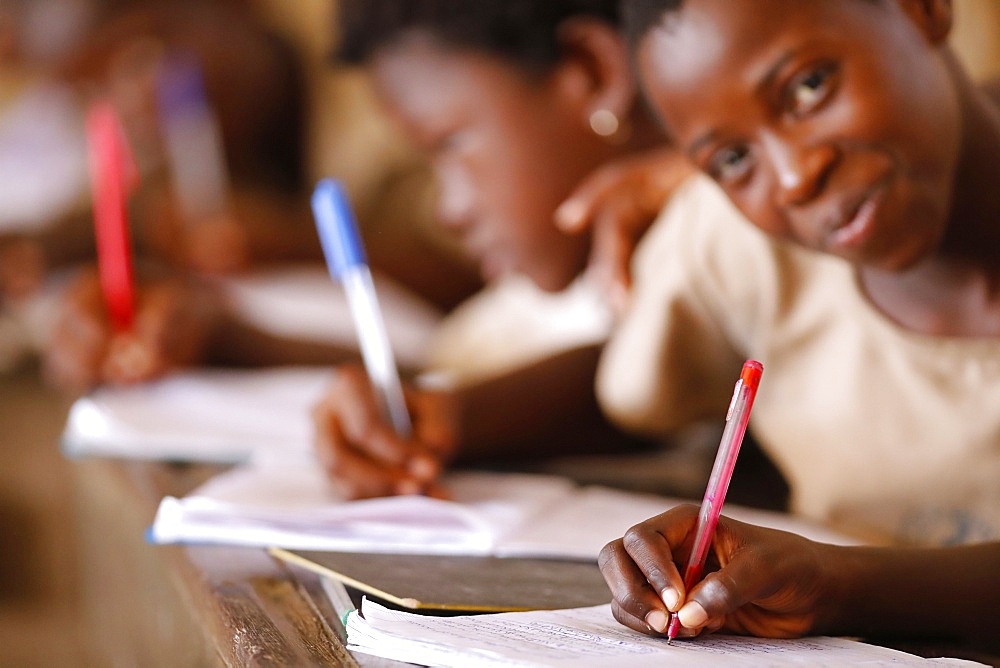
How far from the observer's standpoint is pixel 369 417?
681mm

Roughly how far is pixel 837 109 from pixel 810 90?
2 cm

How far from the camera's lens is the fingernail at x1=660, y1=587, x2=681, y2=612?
0.38 metres

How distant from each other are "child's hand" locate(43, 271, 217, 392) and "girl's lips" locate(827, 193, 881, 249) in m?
0.68

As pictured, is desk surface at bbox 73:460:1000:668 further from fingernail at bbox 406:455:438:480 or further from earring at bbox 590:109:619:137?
earring at bbox 590:109:619:137

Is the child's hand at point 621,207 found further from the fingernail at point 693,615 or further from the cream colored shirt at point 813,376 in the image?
the fingernail at point 693,615

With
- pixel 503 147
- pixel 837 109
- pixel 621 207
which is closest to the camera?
pixel 837 109

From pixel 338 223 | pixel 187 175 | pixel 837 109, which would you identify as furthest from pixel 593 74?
pixel 187 175

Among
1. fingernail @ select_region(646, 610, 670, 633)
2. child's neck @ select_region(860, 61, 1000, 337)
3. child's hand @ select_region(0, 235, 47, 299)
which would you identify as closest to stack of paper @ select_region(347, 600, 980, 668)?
fingernail @ select_region(646, 610, 670, 633)

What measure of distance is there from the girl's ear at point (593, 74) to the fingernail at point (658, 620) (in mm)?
629

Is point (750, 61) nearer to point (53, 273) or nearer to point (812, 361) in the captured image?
point (812, 361)

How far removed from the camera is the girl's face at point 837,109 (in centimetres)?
51

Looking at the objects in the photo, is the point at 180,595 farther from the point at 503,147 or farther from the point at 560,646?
the point at 503,147

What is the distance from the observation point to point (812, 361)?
2.12 ft

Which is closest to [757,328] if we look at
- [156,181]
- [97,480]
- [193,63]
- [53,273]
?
[97,480]
